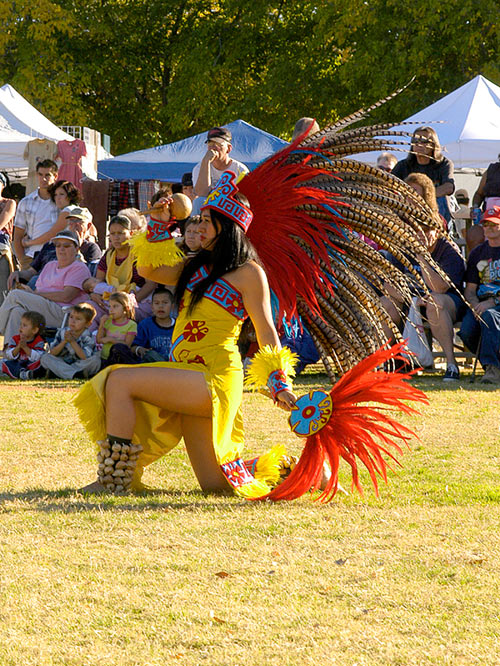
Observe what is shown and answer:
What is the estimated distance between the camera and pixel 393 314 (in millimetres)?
9500

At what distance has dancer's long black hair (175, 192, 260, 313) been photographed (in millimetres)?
4809

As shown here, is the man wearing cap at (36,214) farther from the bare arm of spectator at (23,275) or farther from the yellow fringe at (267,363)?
the yellow fringe at (267,363)

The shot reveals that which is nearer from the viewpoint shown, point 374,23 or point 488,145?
point 488,145

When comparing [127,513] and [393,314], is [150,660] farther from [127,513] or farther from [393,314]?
[393,314]

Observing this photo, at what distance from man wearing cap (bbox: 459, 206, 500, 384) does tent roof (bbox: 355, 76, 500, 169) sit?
3.73 m

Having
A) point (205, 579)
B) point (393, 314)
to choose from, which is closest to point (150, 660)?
point (205, 579)

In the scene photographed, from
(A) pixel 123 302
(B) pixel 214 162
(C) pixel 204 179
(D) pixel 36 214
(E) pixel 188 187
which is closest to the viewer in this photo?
(C) pixel 204 179

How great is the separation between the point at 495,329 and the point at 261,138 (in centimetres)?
858

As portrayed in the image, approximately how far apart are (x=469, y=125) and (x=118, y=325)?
6.98 metres

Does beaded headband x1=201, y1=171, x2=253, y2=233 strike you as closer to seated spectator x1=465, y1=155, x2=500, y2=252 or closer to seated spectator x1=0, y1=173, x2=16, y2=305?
seated spectator x1=465, y1=155, x2=500, y2=252

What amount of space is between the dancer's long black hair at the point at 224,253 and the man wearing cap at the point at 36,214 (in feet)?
21.6

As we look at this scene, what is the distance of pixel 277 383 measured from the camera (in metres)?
4.65

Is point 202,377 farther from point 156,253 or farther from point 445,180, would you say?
point 445,180

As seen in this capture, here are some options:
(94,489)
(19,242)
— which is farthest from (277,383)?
(19,242)
